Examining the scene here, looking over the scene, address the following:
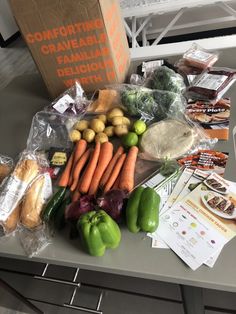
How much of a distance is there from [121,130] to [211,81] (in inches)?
14.4

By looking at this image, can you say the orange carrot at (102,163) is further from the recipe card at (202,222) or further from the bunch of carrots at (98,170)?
the recipe card at (202,222)

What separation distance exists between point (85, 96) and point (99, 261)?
69cm

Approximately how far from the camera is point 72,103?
3.48 feet

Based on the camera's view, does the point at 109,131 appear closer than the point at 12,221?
No

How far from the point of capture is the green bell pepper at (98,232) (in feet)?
2.06

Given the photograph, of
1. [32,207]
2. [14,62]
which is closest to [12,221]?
[32,207]

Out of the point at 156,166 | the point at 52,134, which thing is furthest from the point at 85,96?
the point at 156,166

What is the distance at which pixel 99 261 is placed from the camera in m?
0.66

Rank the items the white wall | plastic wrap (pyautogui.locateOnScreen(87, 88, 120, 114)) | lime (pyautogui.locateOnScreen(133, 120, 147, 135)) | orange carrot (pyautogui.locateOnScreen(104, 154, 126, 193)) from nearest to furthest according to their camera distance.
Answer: orange carrot (pyautogui.locateOnScreen(104, 154, 126, 193))
lime (pyautogui.locateOnScreen(133, 120, 147, 135))
plastic wrap (pyautogui.locateOnScreen(87, 88, 120, 114))
the white wall

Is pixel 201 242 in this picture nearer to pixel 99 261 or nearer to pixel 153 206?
pixel 153 206

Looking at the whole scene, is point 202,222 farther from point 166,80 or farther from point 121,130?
point 166,80

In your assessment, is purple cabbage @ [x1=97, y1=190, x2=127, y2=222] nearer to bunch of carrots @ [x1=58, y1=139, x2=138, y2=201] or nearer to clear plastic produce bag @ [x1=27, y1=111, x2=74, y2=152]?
bunch of carrots @ [x1=58, y1=139, x2=138, y2=201]

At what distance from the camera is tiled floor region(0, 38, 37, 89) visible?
120 inches

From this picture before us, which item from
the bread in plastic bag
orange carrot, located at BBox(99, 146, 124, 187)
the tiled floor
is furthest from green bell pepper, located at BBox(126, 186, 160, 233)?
the tiled floor
